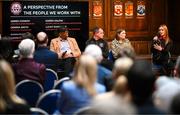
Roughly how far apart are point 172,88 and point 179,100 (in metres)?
0.36

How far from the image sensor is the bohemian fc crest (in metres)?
9.52

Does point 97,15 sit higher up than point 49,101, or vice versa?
point 97,15

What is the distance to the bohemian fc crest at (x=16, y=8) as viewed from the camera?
31.2 ft

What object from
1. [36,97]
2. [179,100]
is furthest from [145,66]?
[36,97]

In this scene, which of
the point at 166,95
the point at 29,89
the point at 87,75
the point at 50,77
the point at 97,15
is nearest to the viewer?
the point at 166,95

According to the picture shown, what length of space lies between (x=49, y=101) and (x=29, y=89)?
33 centimetres

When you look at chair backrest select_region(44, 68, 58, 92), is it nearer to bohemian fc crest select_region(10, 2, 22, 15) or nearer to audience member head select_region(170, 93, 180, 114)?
audience member head select_region(170, 93, 180, 114)

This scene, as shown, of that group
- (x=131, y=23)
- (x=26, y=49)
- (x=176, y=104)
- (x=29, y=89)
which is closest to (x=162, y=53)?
(x=131, y=23)

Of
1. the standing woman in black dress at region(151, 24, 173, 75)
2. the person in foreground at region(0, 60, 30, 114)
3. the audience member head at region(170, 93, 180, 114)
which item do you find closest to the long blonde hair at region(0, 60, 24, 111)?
the person in foreground at region(0, 60, 30, 114)

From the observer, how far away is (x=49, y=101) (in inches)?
175

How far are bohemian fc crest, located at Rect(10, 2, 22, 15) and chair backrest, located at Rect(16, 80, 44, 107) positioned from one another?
203 inches

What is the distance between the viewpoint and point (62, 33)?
880 cm

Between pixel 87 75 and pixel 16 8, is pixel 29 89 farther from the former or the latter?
pixel 16 8

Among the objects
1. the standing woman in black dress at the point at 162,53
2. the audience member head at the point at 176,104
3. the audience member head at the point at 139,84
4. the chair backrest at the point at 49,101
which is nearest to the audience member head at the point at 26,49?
the chair backrest at the point at 49,101
